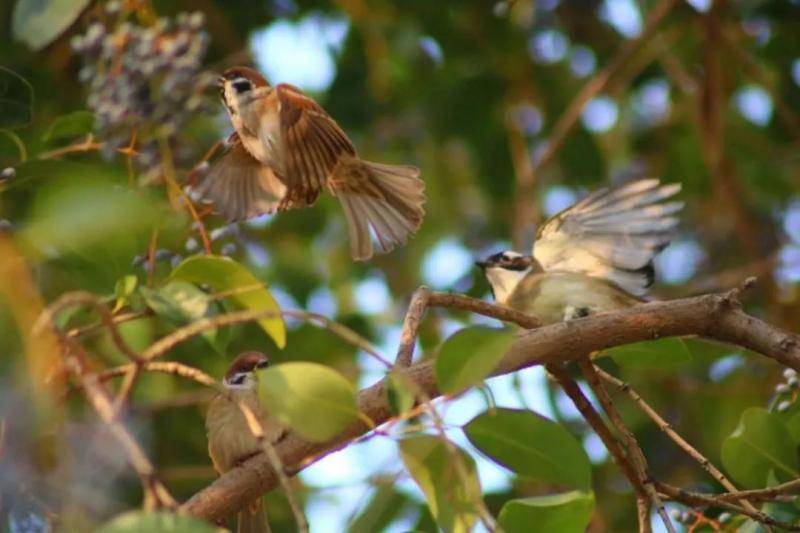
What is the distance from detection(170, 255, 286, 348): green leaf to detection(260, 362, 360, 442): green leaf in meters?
0.36

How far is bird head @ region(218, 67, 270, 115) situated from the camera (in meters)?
3.60

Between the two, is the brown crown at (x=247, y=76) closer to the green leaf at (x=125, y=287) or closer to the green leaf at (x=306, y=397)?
the green leaf at (x=125, y=287)

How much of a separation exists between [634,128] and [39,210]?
205 inches

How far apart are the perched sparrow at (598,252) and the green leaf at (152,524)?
110 inches

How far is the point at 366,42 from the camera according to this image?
6.06 metres

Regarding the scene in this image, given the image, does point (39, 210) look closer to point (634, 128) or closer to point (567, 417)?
point (567, 417)

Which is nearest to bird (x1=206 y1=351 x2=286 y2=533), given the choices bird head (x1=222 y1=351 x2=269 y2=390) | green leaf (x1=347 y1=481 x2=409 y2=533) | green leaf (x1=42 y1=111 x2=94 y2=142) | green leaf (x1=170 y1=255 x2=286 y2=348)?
bird head (x1=222 y1=351 x2=269 y2=390)

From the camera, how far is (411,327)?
262cm

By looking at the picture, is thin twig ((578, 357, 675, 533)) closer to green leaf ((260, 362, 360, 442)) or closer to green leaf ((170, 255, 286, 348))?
green leaf ((170, 255, 286, 348))

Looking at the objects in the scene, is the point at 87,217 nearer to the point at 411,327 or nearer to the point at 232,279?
the point at 232,279

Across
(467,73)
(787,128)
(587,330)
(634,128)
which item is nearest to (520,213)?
(467,73)

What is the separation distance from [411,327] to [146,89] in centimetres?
79

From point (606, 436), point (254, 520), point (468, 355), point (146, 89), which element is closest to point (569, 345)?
point (606, 436)

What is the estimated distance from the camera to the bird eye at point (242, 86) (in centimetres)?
365
